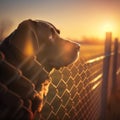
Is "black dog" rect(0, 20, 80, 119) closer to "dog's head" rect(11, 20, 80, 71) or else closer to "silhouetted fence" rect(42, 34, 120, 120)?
"dog's head" rect(11, 20, 80, 71)

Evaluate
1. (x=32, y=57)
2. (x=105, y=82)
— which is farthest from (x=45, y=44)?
(x=105, y=82)

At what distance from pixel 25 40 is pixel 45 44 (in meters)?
0.83

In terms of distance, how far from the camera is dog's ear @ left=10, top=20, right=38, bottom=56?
2426 mm

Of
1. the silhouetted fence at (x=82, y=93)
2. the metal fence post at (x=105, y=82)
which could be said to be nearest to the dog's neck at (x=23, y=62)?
the silhouetted fence at (x=82, y=93)

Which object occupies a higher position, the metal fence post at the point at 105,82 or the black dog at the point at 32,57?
the black dog at the point at 32,57

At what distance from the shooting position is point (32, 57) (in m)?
2.38

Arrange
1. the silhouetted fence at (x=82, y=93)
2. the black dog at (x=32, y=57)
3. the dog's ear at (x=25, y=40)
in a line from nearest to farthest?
the black dog at (x=32, y=57), the dog's ear at (x=25, y=40), the silhouetted fence at (x=82, y=93)

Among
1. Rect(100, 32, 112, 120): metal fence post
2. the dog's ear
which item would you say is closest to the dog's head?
the dog's ear

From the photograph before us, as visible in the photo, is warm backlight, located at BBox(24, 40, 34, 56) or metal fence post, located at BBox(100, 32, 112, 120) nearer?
warm backlight, located at BBox(24, 40, 34, 56)

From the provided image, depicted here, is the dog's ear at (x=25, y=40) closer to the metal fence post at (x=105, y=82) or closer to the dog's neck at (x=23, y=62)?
the dog's neck at (x=23, y=62)

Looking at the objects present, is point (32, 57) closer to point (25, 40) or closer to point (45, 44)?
point (25, 40)

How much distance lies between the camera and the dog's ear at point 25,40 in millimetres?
2426

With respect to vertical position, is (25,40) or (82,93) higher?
(25,40)

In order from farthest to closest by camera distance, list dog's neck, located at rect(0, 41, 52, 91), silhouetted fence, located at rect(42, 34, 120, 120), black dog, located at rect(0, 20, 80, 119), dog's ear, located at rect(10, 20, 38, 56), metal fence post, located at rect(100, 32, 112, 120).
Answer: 1. metal fence post, located at rect(100, 32, 112, 120)
2. silhouetted fence, located at rect(42, 34, 120, 120)
3. dog's neck, located at rect(0, 41, 52, 91)
4. dog's ear, located at rect(10, 20, 38, 56)
5. black dog, located at rect(0, 20, 80, 119)
